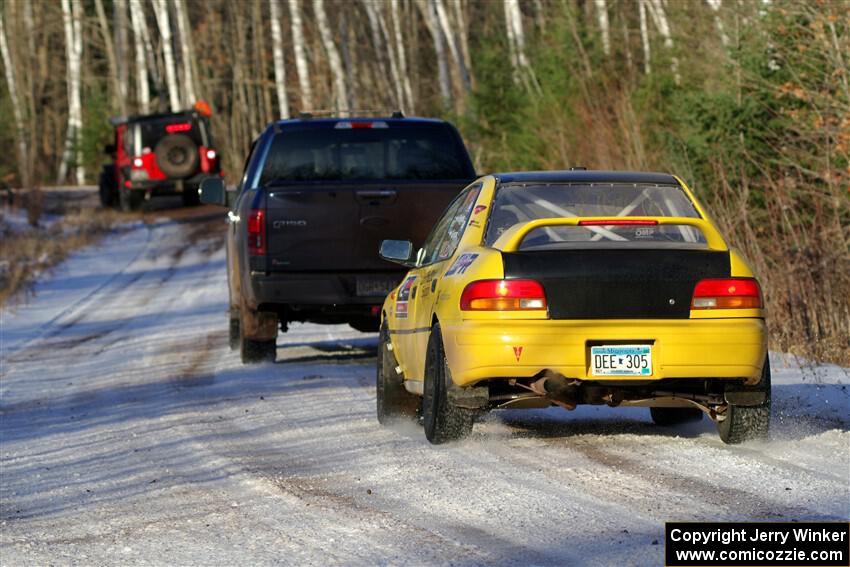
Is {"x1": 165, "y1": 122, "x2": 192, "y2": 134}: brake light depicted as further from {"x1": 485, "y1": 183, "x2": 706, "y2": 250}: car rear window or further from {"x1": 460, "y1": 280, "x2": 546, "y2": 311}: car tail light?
{"x1": 460, "y1": 280, "x2": 546, "y2": 311}: car tail light

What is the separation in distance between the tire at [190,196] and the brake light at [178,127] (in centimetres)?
135

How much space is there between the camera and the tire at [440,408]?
8.68 metres

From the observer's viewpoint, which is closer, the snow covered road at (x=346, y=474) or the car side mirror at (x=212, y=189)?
the snow covered road at (x=346, y=474)

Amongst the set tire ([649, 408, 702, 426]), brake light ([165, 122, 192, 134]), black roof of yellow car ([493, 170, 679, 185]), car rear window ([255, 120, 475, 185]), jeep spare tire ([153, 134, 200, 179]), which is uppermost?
black roof of yellow car ([493, 170, 679, 185])

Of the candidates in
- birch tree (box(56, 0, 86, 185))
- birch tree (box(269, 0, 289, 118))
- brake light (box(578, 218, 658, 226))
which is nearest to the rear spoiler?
brake light (box(578, 218, 658, 226))

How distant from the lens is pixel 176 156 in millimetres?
37312

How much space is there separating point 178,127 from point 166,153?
78cm

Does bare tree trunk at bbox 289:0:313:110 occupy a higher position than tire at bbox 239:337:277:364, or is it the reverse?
bare tree trunk at bbox 289:0:313:110

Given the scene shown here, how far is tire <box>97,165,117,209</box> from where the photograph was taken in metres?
40.0

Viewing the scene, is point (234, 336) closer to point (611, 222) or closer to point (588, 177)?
point (588, 177)

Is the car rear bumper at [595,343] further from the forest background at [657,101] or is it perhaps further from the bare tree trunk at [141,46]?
the bare tree trunk at [141,46]

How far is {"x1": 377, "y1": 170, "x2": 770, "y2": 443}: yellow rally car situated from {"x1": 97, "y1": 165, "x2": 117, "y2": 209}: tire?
32.0 meters

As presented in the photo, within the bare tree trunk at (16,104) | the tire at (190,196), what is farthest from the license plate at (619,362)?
the bare tree trunk at (16,104)

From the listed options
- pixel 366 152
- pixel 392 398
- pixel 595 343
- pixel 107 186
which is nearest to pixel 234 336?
pixel 366 152
